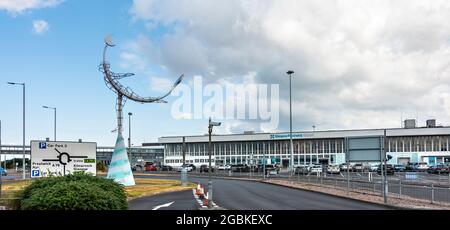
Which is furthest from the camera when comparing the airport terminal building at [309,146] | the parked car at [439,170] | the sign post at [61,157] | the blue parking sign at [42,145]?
the airport terminal building at [309,146]

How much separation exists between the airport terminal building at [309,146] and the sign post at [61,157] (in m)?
81.9

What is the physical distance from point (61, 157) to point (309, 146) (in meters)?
107

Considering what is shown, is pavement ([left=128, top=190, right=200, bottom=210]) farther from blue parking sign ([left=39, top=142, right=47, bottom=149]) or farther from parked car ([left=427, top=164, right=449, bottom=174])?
parked car ([left=427, top=164, right=449, bottom=174])

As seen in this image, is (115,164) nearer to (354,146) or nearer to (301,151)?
(354,146)

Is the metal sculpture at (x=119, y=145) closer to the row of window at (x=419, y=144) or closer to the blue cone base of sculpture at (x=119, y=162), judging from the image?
the blue cone base of sculpture at (x=119, y=162)

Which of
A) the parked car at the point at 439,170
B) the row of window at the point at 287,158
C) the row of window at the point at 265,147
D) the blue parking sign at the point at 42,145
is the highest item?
the blue parking sign at the point at 42,145

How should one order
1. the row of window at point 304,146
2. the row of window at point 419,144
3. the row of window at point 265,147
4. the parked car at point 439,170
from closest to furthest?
1. the parked car at point 439,170
2. the row of window at point 419,144
3. the row of window at point 304,146
4. the row of window at point 265,147

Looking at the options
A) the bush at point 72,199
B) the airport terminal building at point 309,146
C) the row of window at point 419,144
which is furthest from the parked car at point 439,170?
the bush at point 72,199

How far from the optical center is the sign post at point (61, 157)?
1805 centimetres

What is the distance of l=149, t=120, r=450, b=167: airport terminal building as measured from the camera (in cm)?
10775

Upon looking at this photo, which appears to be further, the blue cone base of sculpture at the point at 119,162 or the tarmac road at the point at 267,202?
the blue cone base of sculpture at the point at 119,162

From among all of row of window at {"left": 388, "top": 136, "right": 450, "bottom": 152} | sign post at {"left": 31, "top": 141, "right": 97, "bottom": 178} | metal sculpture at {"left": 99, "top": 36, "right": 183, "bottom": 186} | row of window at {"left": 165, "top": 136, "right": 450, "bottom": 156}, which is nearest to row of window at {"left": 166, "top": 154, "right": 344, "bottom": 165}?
row of window at {"left": 165, "top": 136, "right": 450, "bottom": 156}
